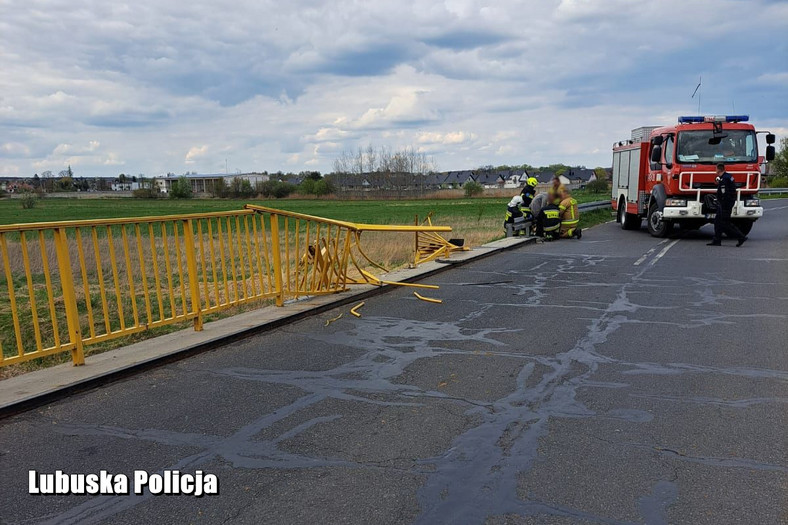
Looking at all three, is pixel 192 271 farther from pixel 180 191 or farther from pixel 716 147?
pixel 180 191

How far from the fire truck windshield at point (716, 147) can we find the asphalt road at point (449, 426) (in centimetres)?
983

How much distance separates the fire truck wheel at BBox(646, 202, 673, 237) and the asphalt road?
10.3 m

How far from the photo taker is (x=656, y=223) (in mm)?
18406

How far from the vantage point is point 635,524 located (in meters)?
3.21

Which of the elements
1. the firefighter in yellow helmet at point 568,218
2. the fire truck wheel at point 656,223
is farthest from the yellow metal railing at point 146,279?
the fire truck wheel at point 656,223

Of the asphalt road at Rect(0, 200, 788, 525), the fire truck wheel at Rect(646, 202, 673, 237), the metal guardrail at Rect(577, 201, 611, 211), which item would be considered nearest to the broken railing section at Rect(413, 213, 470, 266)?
the asphalt road at Rect(0, 200, 788, 525)

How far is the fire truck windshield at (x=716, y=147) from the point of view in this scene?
17.0 metres

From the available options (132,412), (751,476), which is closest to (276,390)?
(132,412)

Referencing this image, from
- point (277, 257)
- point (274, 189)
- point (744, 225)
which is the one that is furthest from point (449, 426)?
point (274, 189)

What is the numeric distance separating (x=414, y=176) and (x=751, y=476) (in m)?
106

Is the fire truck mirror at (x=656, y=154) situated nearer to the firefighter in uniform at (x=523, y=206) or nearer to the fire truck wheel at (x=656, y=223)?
the fire truck wheel at (x=656, y=223)

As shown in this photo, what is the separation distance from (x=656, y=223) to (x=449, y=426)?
15763mm

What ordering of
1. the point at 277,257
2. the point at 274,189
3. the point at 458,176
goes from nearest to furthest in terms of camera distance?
the point at 277,257, the point at 274,189, the point at 458,176

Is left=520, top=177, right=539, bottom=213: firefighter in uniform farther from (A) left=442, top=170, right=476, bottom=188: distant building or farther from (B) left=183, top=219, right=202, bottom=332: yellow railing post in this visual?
(A) left=442, top=170, right=476, bottom=188: distant building
